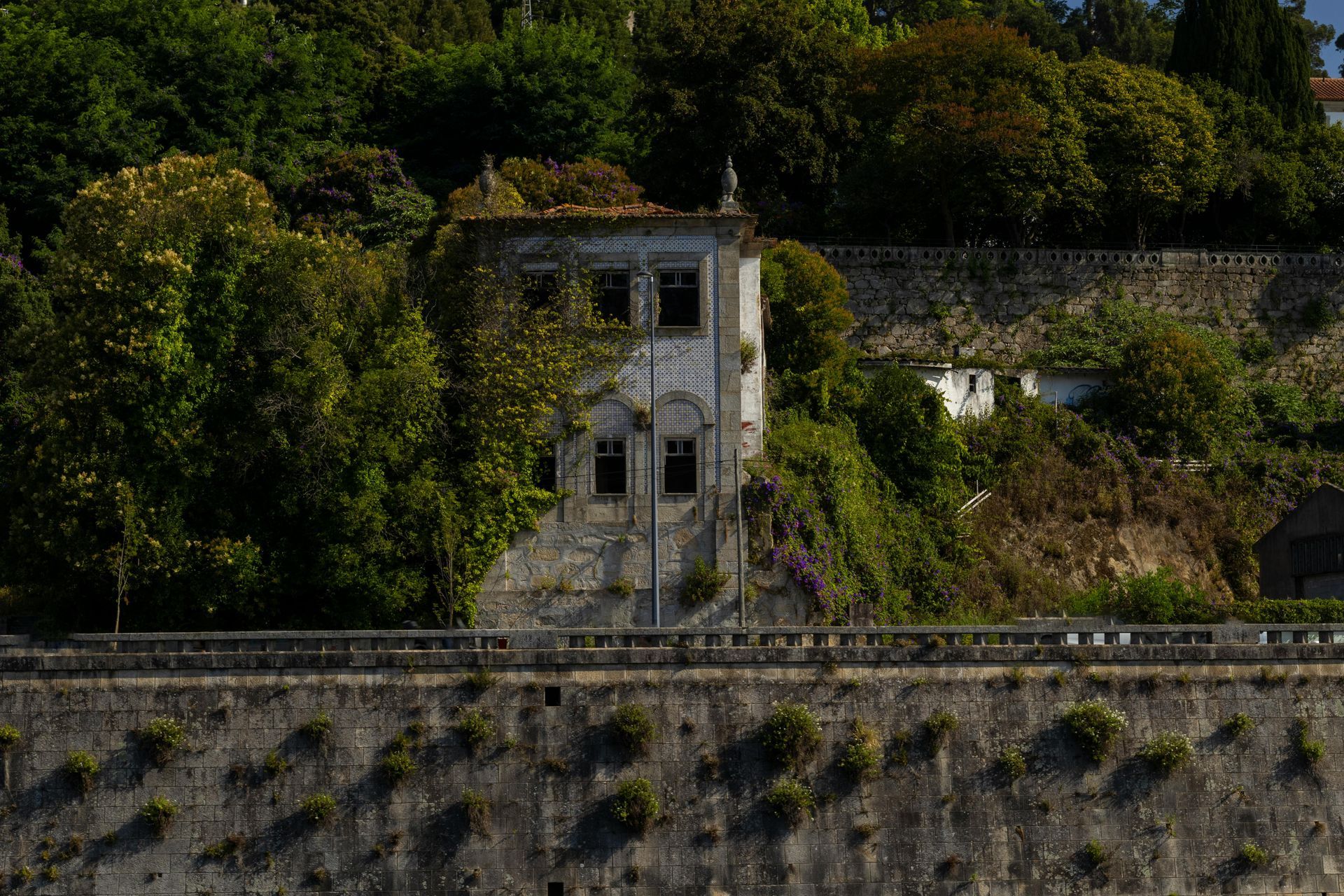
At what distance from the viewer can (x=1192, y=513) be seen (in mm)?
48000

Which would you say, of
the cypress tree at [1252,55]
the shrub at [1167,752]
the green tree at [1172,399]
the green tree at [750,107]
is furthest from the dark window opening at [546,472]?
the cypress tree at [1252,55]

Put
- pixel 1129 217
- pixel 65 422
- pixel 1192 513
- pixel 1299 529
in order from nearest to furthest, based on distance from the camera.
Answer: pixel 65 422, pixel 1299 529, pixel 1192 513, pixel 1129 217

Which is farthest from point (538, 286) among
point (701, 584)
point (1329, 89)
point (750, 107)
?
point (1329, 89)

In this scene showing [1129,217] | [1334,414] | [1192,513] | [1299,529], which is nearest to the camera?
[1299,529]

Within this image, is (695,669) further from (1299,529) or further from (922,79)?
(922,79)

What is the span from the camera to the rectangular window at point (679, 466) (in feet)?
121

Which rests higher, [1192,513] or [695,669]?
[1192,513]

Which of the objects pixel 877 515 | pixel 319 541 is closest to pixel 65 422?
pixel 319 541

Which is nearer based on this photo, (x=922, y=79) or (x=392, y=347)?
(x=392, y=347)

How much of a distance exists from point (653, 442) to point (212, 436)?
8013mm

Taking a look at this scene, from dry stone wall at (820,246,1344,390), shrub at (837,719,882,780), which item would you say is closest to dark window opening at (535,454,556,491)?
shrub at (837,719,882,780)

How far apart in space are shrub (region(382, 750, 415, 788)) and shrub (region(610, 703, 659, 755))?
3041mm

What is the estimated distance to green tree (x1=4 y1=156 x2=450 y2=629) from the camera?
110ft

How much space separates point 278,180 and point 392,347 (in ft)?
68.9
